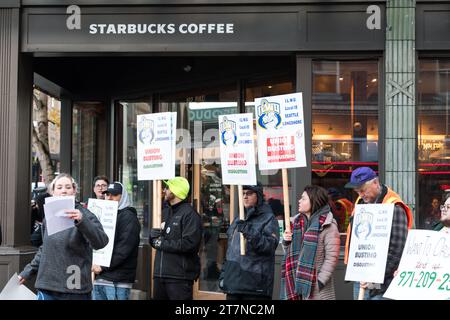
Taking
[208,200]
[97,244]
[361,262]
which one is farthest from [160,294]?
[208,200]

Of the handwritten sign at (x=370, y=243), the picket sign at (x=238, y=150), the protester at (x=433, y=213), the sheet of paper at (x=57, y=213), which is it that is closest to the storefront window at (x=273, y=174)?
the protester at (x=433, y=213)

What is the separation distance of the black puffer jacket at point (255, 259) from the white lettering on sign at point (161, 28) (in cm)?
285

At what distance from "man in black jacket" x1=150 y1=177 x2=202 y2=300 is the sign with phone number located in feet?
7.18

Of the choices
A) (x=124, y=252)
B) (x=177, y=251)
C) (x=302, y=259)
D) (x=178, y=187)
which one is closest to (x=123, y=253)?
(x=124, y=252)

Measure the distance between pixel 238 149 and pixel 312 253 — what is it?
5.36 feet

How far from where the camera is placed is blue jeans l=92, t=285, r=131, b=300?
642 cm

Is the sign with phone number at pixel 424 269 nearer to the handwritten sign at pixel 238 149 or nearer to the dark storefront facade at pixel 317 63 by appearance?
the handwritten sign at pixel 238 149

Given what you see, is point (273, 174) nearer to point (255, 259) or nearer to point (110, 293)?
point (255, 259)

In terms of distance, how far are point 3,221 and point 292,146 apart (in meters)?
3.96

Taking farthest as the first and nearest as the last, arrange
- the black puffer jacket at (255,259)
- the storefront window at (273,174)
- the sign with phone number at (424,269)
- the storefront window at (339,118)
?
the storefront window at (273,174)
the storefront window at (339,118)
the black puffer jacket at (255,259)
the sign with phone number at (424,269)

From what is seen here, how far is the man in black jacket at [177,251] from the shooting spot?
6.28 meters

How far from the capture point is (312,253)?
5.32 m

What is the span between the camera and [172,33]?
809 centimetres

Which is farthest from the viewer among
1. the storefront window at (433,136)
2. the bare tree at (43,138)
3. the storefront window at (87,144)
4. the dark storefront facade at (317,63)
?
the bare tree at (43,138)
